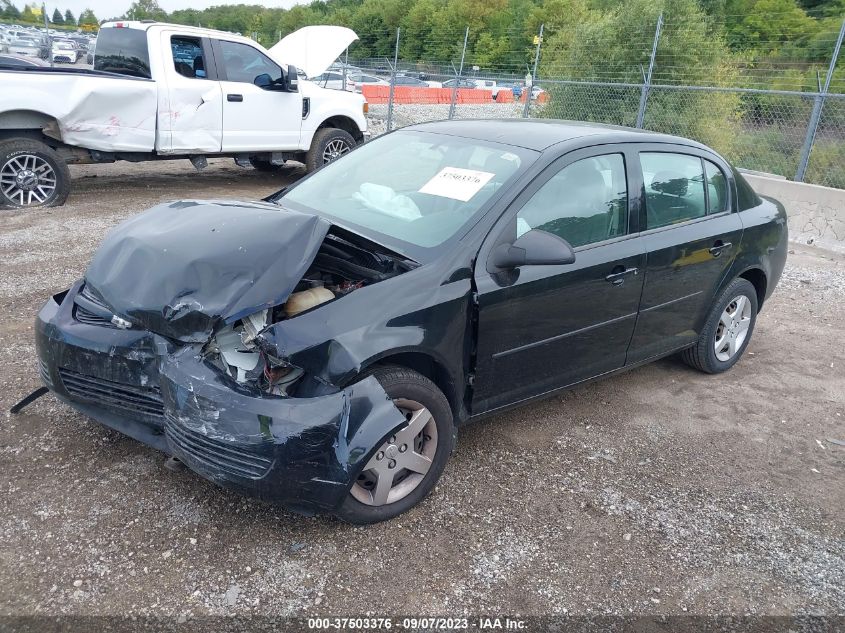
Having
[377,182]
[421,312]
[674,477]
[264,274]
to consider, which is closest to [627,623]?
[674,477]

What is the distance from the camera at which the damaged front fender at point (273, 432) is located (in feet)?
8.53

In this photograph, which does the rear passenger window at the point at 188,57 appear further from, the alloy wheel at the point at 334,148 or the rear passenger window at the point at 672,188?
the rear passenger window at the point at 672,188

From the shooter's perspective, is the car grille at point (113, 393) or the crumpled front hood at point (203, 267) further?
the car grille at point (113, 393)

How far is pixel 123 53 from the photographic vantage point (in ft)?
29.0

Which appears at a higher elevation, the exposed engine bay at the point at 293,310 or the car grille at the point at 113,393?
the exposed engine bay at the point at 293,310

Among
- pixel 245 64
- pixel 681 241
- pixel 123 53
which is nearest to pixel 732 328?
pixel 681 241

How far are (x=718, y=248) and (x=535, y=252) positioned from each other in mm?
1819

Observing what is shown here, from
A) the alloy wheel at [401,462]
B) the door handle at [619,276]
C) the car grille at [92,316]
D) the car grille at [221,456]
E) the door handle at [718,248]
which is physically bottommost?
the alloy wheel at [401,462]

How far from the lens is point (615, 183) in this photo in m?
3.81

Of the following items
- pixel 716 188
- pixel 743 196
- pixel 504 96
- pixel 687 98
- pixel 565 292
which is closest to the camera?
pixel 565 292

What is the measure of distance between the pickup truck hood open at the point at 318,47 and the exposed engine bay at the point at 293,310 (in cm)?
944

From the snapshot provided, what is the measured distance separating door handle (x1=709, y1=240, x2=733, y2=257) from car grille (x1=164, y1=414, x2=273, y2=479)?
10.1 ft

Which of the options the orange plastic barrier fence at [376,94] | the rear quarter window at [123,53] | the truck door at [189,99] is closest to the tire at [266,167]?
the truck door at [189,99]

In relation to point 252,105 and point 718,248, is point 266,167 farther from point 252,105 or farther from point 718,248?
point 718,248
